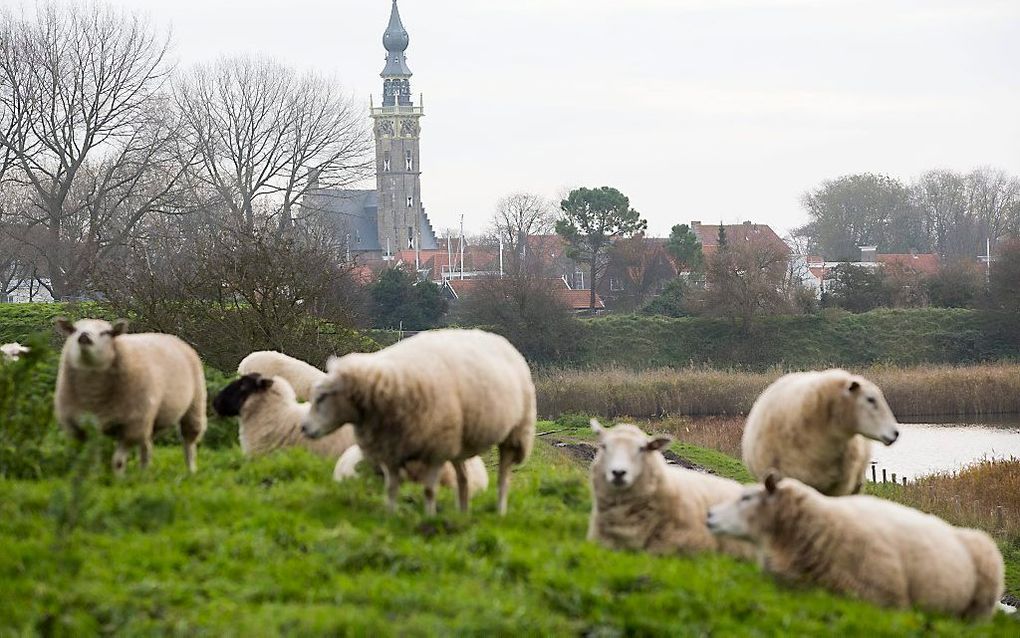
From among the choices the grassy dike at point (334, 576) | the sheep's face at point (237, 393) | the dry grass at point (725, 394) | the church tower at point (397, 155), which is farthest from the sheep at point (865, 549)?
the church tower at point (397, 155)

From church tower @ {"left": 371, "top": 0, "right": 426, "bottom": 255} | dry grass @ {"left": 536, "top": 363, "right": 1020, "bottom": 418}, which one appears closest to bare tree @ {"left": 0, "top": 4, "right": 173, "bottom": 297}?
dry grass @ {"left": 536, "top": 363, "right": 1020, "bottom": 418}

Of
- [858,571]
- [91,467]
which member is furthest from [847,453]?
[91,467]

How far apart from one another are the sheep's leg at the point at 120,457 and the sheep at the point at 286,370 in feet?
19.6

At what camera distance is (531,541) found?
9734mm

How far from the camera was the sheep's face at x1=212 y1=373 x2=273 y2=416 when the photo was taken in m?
13.7

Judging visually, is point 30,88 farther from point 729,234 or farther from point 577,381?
point 729,234

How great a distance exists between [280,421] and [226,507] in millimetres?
3874

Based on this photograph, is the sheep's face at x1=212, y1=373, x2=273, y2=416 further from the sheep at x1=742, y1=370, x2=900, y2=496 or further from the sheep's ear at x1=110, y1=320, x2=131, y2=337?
the sheep at x1=742, y1=370, x2=900, y2=496

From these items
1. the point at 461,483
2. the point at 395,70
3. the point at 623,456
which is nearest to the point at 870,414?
the point at 623,456

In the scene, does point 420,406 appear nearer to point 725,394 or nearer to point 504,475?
point 504,475

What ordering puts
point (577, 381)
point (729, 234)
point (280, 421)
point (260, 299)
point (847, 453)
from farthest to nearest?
point (729, 234) → point (577, 381) → point (260, 299) → point (280, 421) → point (847, 453)

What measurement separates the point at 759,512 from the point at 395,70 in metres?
124

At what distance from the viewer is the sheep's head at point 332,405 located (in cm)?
1014

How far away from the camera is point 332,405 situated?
400 inches
